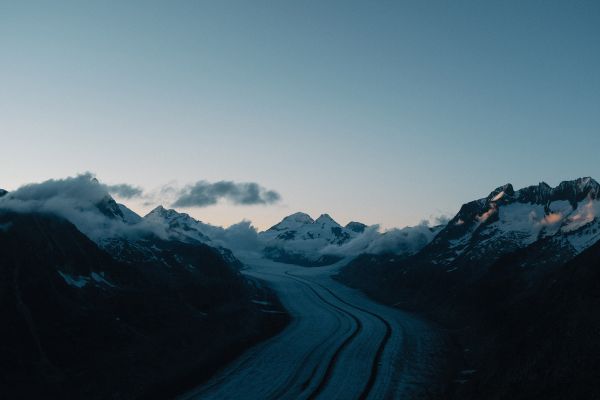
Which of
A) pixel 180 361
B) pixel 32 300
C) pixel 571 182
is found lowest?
pixel 180 361

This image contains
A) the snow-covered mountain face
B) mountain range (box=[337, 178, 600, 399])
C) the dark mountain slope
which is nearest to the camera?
mountain range (box=[337, 178, 600, 399])

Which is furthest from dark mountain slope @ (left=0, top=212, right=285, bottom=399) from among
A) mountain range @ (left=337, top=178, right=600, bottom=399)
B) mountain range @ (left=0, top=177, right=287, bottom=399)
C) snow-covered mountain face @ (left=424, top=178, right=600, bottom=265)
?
snow-covered mountain face @ (left=424, top=178, right=600, bottom=265)

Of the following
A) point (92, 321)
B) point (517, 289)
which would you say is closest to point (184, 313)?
point (92, 321)

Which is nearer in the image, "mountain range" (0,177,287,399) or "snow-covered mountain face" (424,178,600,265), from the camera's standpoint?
"mountain range" (0,177,287,399)

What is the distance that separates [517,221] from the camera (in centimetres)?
15275

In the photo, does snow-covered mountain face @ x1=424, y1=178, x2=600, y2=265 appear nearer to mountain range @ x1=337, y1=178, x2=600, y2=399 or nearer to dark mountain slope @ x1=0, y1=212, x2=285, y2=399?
mountain range @ x1=337, y1=178, x2=600, y2=399

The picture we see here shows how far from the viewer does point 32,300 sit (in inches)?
2360

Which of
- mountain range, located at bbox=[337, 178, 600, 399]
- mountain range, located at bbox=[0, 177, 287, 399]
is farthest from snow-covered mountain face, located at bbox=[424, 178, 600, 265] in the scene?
mountain range, located at bbox=[0, 177, 287, 399]

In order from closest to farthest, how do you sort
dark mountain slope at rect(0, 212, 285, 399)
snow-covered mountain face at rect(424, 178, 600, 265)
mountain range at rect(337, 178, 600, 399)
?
mountain range at rect(337, 178, 600, 399), dark mountain slope at rect(0, 212, 285, 399), snow-covered mountain face at rect(424, 178, 600, 265)

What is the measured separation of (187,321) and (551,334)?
53002 mm

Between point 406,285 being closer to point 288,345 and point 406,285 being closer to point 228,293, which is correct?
point 228,293

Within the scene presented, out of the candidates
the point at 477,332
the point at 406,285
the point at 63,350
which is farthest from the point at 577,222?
the point at 63,350

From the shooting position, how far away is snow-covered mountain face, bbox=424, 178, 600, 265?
415 feet

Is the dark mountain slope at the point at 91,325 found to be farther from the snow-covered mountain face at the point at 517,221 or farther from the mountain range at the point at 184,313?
the snow-covered mountain face at the point at 517,221
